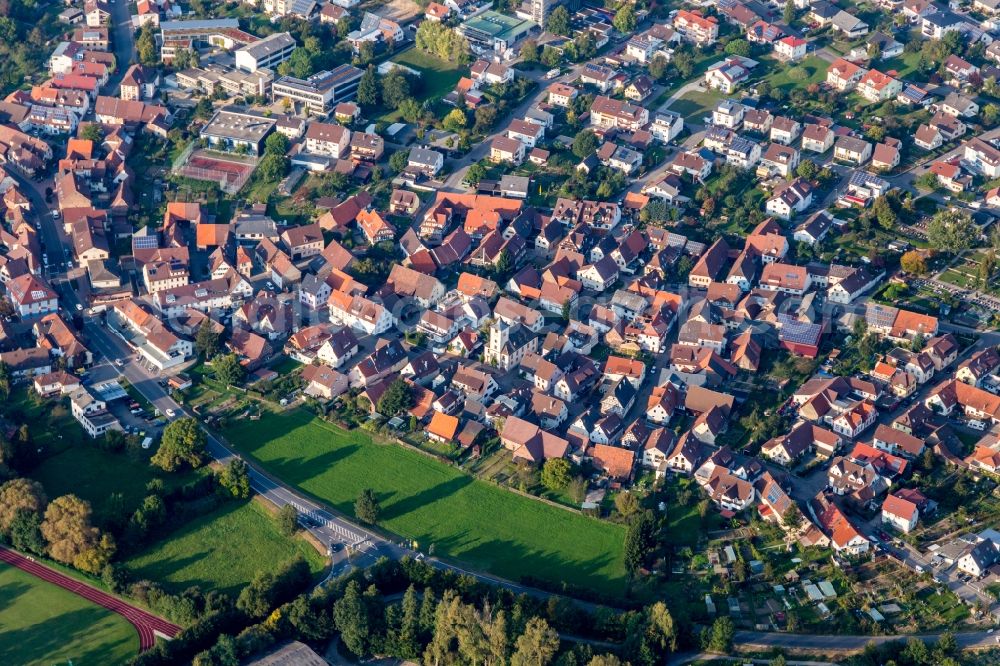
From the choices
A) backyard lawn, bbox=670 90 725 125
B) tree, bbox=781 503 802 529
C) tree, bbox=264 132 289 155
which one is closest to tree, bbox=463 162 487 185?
tree, bbox=264 132 289 155

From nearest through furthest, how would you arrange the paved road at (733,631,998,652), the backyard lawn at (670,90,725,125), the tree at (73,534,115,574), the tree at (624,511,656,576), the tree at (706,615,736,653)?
the tree at (706,615,736,653) < the paved road at (733,631,998,652) < the tree at (624,511,656,576) < the tree at (73,534,115,574) < the backyard lawn at (670,90,725,125)

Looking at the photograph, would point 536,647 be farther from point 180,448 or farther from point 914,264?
point 914,264

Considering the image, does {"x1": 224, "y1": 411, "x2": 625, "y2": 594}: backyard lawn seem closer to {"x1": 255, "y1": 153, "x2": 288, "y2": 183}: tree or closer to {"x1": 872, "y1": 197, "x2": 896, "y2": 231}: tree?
{"x1": 255, "y1": 153, "x2": 288, "y2": 183}: tree

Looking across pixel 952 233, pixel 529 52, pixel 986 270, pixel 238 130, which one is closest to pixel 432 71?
pixel 529 52

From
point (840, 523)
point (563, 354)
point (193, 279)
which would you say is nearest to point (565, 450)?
point (563, 354)

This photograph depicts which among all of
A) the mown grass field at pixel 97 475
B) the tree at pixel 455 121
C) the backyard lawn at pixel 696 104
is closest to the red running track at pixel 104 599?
the mown grass field at pixel 97 475

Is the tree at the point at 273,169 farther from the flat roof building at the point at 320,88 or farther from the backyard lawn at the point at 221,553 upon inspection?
the backyard lawn at the point at 221,553
